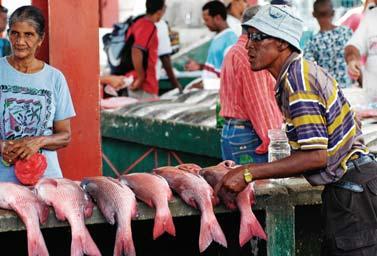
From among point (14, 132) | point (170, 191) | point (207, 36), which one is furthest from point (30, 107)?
point (207, 36)

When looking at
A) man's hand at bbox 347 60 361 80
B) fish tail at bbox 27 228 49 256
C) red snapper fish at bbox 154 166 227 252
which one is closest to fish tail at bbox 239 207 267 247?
Result: red snapper fish at bbox 154 166 227 252

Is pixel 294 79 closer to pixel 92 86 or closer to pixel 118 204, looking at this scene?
pixel 118 204

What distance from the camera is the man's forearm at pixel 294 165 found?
471cm

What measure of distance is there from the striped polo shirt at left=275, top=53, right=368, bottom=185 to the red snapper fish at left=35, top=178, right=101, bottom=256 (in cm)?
114

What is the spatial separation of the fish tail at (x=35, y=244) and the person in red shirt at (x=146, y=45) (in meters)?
7.48

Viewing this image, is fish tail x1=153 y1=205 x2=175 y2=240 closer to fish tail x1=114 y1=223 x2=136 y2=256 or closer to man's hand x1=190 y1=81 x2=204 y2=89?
fish tail x1=114 y1=223 x2=136 y2=256

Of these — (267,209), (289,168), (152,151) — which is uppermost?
(289,168)

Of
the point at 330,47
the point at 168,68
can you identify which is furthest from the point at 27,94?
the point at 168,68

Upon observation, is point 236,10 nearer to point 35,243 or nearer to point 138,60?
point 138,60

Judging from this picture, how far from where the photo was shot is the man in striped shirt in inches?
185

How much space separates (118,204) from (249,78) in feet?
6.08

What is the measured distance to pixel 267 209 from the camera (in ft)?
18.4

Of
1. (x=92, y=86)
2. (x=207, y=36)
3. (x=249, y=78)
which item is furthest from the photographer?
(x=207, y=36)

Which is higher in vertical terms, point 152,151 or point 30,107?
point 30,107
